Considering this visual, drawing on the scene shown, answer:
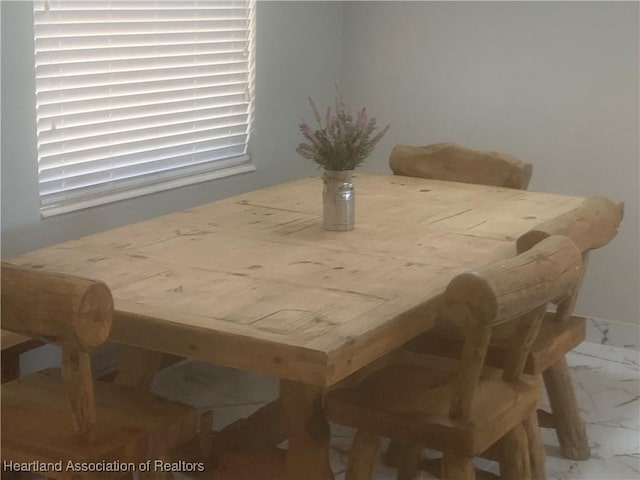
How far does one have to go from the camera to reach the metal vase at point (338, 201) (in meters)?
2.40

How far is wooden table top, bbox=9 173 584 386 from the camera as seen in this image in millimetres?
1658

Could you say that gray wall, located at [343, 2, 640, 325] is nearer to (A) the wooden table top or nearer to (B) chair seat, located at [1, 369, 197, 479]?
(A) the wooden table top

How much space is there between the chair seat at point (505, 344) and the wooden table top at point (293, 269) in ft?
0.81

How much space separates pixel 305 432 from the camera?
196 centimetres

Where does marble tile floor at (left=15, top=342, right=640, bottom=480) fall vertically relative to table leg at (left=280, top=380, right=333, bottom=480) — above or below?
below

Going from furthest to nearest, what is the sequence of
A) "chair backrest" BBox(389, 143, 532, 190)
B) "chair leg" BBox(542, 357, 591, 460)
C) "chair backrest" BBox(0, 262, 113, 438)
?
"chair backrest" BBox(389, 143, 532, 190) → "chair leg" BBox(542, 357, 591, 460) → "chair backrest" BBox(0, 262, 113, 438)

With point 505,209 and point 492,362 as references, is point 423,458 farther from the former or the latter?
point 505,209

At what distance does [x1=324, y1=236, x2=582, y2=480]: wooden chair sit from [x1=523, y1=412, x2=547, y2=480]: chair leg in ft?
0.14

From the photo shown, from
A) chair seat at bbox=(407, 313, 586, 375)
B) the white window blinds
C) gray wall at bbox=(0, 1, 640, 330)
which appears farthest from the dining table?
gray wall at bbox=(0, 1, 640, 330)

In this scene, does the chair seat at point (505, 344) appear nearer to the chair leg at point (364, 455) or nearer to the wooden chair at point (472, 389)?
the wooden chair at point (472, 389)

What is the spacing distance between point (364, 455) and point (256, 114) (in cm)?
189

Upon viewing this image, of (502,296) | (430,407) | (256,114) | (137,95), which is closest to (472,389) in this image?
(430,407)

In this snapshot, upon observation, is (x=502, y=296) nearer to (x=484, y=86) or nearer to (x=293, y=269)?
(x=293, y=269)

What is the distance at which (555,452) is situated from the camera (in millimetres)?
2869
